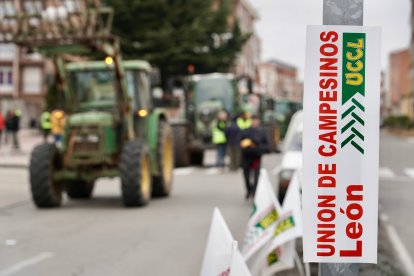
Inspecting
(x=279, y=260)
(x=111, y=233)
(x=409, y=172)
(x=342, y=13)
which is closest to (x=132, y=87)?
(x=111, y=233)

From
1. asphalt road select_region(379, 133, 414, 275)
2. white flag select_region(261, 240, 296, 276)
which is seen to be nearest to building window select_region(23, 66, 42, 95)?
asphalt road select_region(379, 133, 414, 275)

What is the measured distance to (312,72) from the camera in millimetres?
3424

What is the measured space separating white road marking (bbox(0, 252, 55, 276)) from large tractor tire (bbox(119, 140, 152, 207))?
13.5 feet

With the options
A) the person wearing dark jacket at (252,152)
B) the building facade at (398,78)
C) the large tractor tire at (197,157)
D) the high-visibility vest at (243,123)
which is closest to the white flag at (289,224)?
the person wearing dark jacket at (252,152)

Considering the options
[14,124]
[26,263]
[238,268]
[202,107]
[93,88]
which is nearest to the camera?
[238,268]

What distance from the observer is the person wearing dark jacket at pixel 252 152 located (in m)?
14.9

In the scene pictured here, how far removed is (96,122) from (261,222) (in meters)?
7.28

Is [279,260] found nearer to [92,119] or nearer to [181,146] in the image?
[92,119]

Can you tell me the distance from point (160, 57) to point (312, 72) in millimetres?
43874

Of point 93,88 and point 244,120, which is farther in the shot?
point 244,120

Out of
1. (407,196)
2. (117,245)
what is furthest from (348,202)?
(407,196)

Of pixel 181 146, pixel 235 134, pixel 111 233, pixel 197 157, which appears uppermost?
pixel 235 134

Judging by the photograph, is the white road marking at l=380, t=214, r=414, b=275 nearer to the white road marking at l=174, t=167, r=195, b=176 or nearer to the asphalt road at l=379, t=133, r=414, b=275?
the asphalt road at l=379, t=133, r=414, b=275

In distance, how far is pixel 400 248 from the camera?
9.61m
